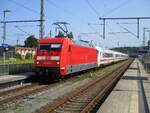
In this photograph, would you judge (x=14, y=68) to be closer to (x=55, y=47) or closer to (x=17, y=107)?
(x=55, y=47)

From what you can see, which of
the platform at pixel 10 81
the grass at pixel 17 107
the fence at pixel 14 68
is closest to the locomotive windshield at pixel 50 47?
the platform at pixel 10 81

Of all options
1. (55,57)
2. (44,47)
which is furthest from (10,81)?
(44,47)

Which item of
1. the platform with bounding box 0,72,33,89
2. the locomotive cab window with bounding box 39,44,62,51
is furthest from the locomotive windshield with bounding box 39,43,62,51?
the platform with bounding box 0,72,33,89

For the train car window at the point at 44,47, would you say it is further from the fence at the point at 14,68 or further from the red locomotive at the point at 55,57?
the fence at the point at 14,68

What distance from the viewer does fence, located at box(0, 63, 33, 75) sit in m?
19.3

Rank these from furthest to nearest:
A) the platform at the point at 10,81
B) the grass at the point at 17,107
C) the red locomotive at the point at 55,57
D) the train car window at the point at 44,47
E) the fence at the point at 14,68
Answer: the fence at the point at 14,68 → the train car window at the point at 44,47 → the red locomotive at the point at 55,57 → the platform at the point at 10,81 → the grass at the point at 17,107

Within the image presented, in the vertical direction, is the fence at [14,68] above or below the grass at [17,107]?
above

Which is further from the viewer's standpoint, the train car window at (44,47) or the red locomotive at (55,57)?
the train car window at (44,47)

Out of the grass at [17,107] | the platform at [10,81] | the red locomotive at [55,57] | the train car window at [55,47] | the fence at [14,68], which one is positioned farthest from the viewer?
the fence at [14,68]

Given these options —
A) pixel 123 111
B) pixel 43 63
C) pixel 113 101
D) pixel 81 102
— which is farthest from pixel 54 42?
pixel 123 111

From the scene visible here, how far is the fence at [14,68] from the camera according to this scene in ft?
63.2

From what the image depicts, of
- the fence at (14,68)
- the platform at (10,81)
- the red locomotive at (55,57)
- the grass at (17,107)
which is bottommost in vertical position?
the grass at (17,107)

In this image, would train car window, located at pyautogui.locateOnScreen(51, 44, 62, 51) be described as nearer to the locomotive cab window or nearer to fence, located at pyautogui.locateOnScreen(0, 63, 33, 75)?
the locomotive cab window

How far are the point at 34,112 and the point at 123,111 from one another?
3.02m
